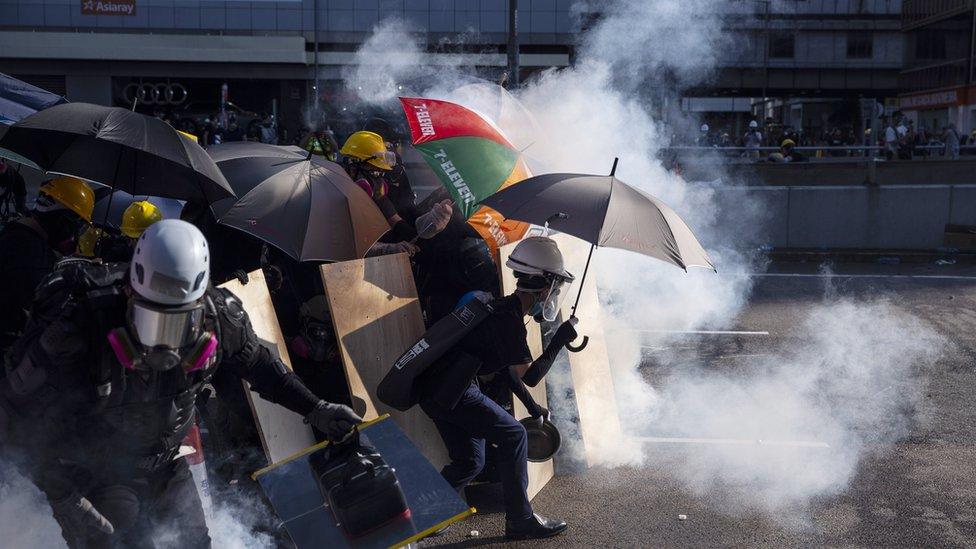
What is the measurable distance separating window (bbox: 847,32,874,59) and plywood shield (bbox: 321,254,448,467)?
44372mm

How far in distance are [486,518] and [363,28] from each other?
2991 cm

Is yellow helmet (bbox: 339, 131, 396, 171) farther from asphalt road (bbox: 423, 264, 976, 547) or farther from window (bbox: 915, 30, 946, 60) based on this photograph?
window (bbox: 915, 30, 946, 60)

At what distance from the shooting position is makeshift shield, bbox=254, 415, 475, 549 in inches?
127

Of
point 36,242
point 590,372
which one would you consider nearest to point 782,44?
point 590,372

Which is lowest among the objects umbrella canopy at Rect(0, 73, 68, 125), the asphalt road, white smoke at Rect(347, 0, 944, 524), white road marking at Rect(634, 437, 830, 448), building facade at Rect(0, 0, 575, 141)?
the asphalt road

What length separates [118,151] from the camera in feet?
16.2

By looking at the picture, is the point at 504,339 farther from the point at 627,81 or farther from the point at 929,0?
the point at 929,0

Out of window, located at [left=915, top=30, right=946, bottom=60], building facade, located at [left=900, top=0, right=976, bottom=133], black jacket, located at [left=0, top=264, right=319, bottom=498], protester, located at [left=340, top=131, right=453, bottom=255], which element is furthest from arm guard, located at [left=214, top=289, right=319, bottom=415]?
window, located at [left=915, top=30, right=946, bottom=60]

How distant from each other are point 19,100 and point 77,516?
177 inches

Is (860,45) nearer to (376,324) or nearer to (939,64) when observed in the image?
(939,64)

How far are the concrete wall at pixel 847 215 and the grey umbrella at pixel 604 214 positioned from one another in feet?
35.6

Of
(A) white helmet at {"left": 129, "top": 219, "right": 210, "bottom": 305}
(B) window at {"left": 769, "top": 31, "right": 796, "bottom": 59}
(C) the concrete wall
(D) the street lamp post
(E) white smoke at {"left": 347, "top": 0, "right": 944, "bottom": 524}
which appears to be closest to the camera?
(A) white helmet at {"left": 129, "top": 219, "right": 210, "bottom": 305}

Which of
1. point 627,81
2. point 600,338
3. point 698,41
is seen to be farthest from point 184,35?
point 600,338

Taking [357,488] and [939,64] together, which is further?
[939,64]
